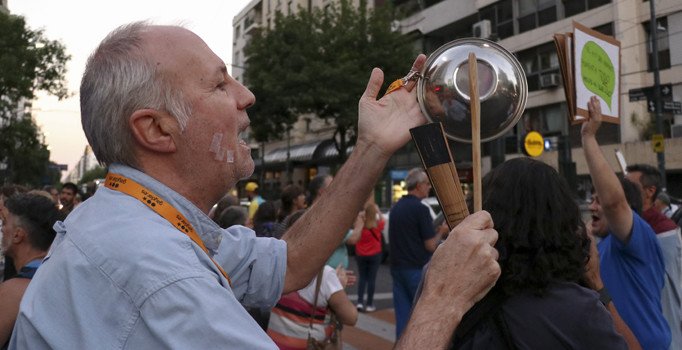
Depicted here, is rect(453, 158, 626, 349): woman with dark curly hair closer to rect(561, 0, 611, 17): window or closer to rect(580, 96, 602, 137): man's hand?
rect(580, 96, 602, 137): man's hand

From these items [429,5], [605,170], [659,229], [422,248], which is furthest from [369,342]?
[429,5]

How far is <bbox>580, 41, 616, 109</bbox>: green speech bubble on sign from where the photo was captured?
2973 millimetres

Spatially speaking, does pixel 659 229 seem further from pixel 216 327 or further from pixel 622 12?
pixel 622 12

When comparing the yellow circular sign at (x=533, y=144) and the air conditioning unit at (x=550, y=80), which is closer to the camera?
the yellow circular sign at (x=533, y=144)

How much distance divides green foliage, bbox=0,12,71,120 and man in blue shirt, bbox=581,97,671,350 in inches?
887

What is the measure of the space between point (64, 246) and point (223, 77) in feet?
1.71

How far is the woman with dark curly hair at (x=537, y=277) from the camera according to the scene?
1.80m

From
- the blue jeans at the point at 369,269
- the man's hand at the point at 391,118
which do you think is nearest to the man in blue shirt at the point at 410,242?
the blue jeans at the point at 369,269

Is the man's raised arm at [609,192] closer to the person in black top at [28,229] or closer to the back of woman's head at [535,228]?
the back of woman's head at [535,228]

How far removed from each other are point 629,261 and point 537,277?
1.51m

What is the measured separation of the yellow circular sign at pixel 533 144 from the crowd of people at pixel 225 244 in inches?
339

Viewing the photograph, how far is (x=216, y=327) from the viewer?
981 mm

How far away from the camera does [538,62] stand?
23609 millimetres

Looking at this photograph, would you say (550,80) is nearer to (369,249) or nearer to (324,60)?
(324,60)
